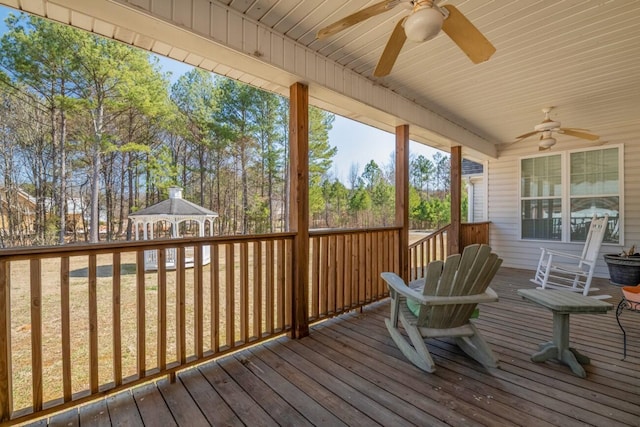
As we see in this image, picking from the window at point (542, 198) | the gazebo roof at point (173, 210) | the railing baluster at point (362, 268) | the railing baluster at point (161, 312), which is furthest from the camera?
the gazebo roof at point (173, 210)

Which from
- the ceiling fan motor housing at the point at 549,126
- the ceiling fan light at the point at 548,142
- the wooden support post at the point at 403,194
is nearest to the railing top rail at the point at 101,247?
the wooden support post at the point at 403,194

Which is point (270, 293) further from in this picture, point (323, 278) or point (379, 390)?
point (379, 390)

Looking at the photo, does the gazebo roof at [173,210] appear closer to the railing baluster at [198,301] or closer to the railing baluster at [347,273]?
the railing baluster at [347,273]

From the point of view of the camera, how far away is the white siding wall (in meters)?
4.59

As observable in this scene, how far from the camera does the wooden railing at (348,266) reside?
9.29 feet

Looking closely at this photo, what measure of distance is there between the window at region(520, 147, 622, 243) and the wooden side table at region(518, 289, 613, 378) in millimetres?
4011

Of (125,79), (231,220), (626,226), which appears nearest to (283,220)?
(231,220)

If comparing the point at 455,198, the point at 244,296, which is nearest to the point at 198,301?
the point at 244,296

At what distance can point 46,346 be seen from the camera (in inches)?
140

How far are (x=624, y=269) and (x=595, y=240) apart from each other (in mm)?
698

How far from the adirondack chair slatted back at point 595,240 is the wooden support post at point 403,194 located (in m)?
2.61

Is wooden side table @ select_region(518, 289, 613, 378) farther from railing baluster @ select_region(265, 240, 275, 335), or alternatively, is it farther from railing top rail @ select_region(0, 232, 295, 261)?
railing top rail @ select_region(0, 232, 295, 261)

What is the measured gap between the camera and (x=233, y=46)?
2027 mm

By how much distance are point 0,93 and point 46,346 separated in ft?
21.5
